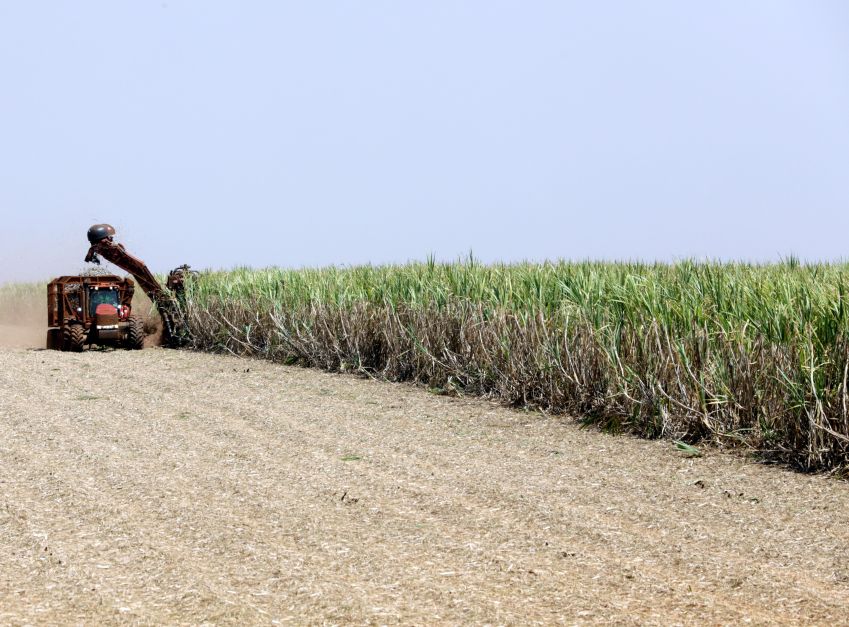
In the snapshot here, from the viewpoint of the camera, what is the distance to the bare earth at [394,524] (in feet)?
16.7

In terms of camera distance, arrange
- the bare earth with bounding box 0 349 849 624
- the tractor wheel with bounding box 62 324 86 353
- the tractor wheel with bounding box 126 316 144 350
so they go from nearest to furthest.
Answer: the bare earth with bounding box 0 349 849 624, the tractor wheel with bounding box 62 324 86 353, the tractor wheel with bounding box 126 316 144 350

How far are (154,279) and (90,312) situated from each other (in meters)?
1.74

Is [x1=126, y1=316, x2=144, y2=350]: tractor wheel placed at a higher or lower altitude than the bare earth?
higher

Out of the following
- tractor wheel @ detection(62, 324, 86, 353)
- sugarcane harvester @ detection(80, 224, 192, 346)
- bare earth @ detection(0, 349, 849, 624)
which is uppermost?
sugarcane harvester @ detection(80, 224, 192, 346)

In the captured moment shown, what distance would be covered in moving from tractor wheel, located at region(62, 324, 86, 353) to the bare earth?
6934mm

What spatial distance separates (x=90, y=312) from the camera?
1798 cm

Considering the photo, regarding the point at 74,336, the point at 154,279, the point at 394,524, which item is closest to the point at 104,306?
the point at 74,336

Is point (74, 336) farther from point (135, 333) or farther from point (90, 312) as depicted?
point (135, 333)

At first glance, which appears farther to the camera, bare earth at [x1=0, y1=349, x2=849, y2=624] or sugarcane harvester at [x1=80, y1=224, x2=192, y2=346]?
sugarcane harvester at [x1=80, y1=224, x2=192, y2=346]

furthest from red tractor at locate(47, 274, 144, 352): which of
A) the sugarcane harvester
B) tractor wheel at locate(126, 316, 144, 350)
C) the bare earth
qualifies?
the bare earth

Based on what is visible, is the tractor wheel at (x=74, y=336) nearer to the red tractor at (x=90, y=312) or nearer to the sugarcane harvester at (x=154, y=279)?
the red tractor at (x=90, y=312)

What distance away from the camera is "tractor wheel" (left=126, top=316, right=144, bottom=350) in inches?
722

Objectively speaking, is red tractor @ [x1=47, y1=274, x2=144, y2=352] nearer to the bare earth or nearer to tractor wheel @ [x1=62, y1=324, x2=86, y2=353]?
tractor wheel @ [x1=62, y1=324, x2=86, y2=353]

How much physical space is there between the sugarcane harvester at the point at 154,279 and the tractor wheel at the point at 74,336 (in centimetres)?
149
